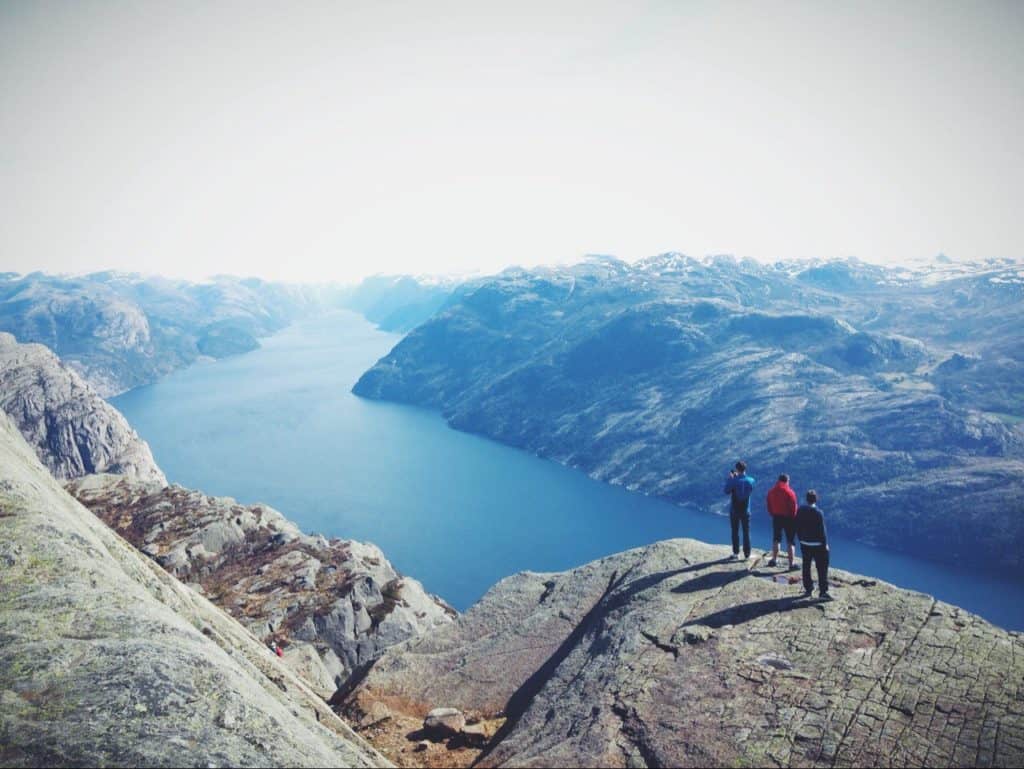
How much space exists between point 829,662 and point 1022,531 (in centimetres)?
19448

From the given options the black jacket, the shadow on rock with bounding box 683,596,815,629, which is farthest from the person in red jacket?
the shadow on rock with bounding box 683,596,815,629

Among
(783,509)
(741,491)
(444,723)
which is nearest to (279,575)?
(444,723)

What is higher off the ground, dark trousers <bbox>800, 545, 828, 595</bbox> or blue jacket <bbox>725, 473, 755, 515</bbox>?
blue jacket <bbox>725, 473, 755, 515</bbox>

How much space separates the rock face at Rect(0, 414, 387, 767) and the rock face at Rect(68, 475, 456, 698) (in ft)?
88.4

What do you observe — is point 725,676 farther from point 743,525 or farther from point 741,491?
point 741,491

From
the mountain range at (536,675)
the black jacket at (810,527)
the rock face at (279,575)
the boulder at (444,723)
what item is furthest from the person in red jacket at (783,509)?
the rock face at (279,575)

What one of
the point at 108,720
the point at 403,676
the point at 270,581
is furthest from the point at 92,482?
the point at 108,720

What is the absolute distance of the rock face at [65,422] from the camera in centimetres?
16162

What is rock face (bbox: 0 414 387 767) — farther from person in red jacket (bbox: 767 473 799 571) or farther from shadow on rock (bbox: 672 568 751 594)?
person in red jacket (bbox: 767 473 799 571)

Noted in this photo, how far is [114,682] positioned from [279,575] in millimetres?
52673

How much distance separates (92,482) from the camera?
3108 inches

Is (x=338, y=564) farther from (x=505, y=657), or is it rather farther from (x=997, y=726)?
(x=997, y=726)

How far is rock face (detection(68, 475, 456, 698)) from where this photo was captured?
163 feet

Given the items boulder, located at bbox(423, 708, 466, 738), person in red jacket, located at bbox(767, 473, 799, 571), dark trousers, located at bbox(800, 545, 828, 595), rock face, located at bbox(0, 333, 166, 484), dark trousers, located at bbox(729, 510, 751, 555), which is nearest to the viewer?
boulder, located at bbox(423, 708, 466, 738)
